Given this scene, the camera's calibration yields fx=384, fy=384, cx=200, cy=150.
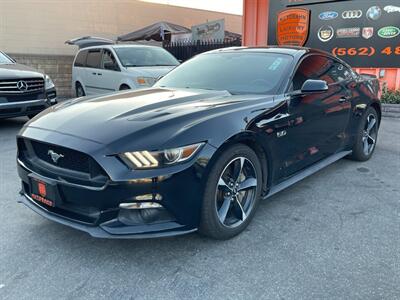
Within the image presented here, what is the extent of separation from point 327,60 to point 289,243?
2462 millimetres

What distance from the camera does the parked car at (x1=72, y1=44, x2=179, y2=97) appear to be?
804cm

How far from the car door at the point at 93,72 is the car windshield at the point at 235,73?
549 cm

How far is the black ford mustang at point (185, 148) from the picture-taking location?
8.10 feet

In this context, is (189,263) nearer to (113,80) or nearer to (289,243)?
(289,243)

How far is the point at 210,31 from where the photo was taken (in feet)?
46.6

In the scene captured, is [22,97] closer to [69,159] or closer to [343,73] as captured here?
[69,159]

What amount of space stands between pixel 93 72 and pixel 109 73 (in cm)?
95

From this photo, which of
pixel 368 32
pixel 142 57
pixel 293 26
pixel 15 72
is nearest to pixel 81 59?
pixel 142 57

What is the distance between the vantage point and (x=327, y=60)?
4480 mm

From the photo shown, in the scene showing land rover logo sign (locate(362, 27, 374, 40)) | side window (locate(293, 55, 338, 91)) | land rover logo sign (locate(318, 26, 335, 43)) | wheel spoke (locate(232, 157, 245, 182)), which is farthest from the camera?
land rover logo sign (locate(318, 26, 335, 43))

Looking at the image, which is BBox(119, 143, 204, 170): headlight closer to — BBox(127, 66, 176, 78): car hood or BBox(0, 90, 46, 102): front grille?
BBox(0, 90, 46, 102): front grille

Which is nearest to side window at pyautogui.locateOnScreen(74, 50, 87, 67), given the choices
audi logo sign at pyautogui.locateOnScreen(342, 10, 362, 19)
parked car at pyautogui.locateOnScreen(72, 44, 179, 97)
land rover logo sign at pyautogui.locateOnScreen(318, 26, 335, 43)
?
parked car at pyautogui.locateOnScreen(72, 44, 179, 97)

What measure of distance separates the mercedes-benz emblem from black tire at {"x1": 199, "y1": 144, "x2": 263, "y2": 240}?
5341 mm

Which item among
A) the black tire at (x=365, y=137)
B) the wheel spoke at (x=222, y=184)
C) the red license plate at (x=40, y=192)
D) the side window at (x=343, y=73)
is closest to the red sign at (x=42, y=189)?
the red license plate at (x=40, y=192)
